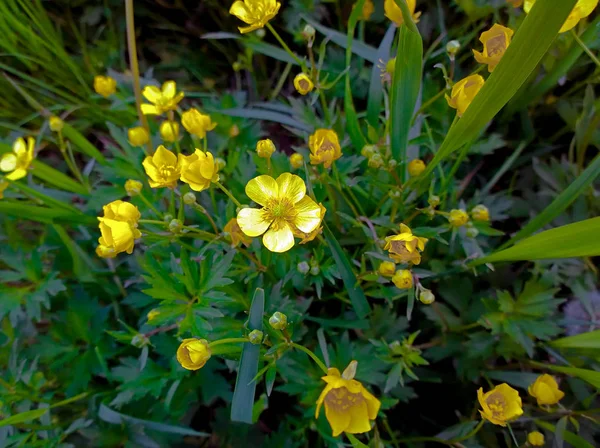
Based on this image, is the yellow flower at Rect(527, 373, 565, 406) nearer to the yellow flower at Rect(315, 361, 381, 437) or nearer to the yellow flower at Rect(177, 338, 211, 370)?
the yellow flower at Rect(315, 361, 381, 437)

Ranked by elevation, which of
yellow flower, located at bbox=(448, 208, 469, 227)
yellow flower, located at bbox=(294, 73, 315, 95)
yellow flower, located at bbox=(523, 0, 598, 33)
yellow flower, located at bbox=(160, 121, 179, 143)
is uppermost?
yellow flower, located at bbox=(523, 0, 598, 33)

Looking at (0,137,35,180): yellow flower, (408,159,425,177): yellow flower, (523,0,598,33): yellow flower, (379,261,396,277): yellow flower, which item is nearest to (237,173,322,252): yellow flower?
(379,261,396,277): yellow flower

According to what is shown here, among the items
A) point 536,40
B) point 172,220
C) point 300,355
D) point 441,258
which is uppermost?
point 536,40

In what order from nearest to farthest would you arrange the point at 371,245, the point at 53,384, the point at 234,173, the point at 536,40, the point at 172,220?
the point at 536,40, the point at 172,220, the point at 371,245, the point at 234,173, the point at 53,384

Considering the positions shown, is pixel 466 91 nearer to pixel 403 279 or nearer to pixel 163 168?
pixel 403 279

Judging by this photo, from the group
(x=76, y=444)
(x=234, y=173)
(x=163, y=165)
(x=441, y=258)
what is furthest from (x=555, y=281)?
(x=76, y=444)

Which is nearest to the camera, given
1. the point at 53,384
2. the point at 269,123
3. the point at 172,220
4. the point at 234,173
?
the point at 172,220

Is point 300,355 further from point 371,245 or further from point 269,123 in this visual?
point 269,123
